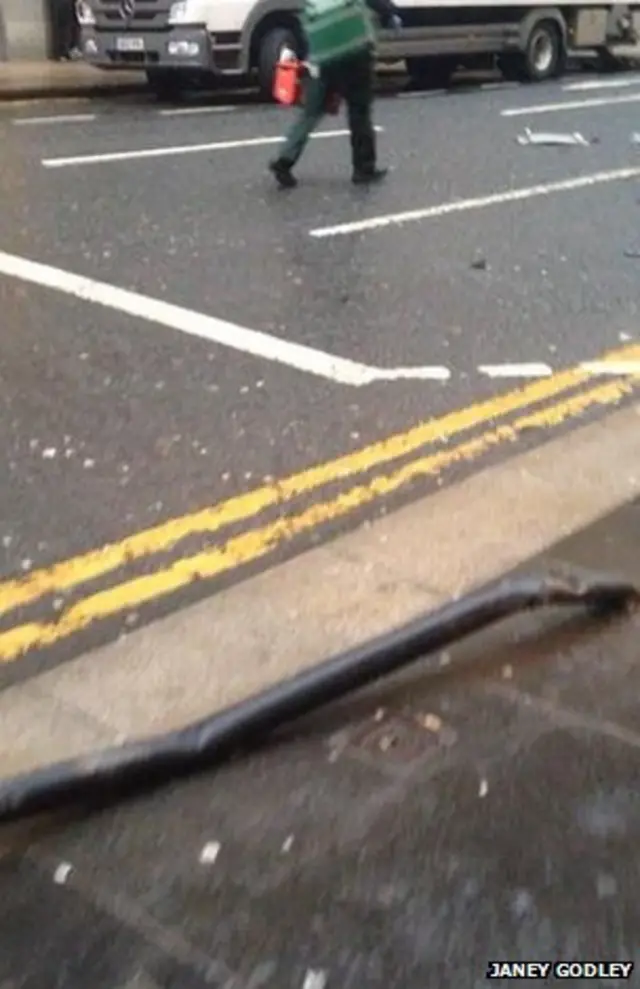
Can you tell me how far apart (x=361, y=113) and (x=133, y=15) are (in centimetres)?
599

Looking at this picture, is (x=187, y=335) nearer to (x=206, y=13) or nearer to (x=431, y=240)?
(x=431, y=240)

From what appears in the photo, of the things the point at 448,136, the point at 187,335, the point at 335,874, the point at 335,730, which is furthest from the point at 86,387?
the point at 448,136

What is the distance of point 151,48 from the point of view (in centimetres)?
1451

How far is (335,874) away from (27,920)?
0.53 m

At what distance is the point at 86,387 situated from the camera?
5.28m

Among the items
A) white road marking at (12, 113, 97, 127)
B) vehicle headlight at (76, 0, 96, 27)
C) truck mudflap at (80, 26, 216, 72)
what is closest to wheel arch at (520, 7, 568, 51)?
truck mudflap at (80, 26, 216, 72)

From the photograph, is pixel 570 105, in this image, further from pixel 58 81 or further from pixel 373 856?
pixel 373 856

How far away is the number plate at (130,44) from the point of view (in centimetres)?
1460

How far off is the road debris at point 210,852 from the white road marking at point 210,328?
301 centimetres

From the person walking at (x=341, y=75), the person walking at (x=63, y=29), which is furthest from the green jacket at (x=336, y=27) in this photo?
the person walking at (x=63, y=29)

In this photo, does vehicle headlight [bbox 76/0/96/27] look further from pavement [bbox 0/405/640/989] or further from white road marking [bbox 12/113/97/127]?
pavement [bbox 0/405/640/989]

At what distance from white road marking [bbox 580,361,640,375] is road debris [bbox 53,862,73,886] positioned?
363 cm

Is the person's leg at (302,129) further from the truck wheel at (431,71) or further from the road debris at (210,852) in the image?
the truck wheel at (431,71)

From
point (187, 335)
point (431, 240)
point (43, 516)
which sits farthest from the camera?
point (431, 240)
